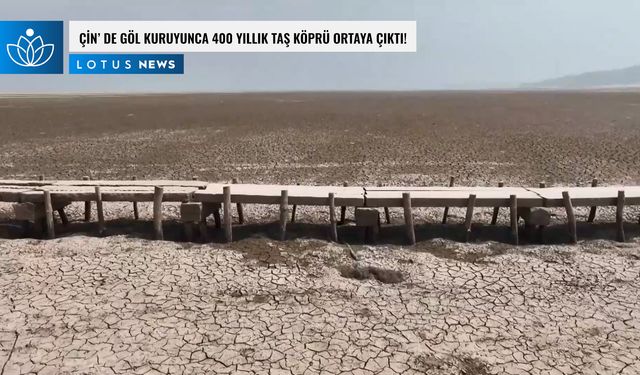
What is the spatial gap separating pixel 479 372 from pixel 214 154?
17.9 m

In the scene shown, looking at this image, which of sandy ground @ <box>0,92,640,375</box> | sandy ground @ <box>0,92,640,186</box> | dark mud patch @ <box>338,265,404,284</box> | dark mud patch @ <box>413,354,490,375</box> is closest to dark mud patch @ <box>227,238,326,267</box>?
sandy ground @ <box>0,92,640,375</box>

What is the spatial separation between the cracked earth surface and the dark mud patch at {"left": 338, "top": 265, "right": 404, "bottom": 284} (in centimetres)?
14

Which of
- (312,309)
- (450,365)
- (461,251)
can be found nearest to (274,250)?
(312,309)

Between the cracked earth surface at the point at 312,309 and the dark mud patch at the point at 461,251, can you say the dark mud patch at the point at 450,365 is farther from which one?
the dark mud patch at the point at 461,251

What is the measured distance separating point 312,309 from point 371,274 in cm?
184

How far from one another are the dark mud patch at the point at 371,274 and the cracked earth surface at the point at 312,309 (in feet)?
0.44

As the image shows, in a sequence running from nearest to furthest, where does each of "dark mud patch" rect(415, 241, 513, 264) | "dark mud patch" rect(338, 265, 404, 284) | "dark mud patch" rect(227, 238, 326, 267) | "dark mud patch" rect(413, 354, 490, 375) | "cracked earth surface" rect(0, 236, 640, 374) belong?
"dark mud patch" rect(413, 354, 490, 375)
"cracked earth surface" rect(0, 236, 640, 374)
"dark mud patch" rect(338, 265, 404, 284)
"dark mud patch" rect(227, 238, 326, 267)
"dark mud patch" rect(415, 241, 513, 264)

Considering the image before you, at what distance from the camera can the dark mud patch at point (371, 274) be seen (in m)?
8.95

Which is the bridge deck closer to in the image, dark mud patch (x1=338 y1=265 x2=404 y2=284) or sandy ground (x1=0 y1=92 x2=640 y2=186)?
dark mud patch (x1=338 y1=265 x2=404 y2=284)

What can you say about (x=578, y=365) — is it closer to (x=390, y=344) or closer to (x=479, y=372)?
(x=479, y=372)

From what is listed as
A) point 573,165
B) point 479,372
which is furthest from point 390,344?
point 573,165

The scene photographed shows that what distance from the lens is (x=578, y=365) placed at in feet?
20.8

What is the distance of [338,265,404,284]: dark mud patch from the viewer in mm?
8953

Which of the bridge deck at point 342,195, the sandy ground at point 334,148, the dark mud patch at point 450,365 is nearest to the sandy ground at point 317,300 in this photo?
the dark mud patch at point 450,365
